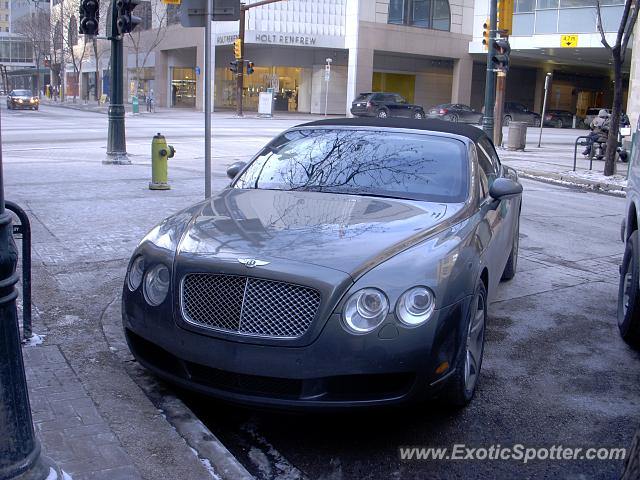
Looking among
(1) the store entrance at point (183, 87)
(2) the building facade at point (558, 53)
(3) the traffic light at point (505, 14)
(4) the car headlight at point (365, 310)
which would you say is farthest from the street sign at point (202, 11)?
(1) the store entrance at point (183, 87)

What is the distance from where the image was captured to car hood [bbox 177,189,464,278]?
4.05 m

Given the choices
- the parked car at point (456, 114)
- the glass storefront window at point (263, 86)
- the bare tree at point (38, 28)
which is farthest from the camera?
the bare tree at point (38, 28)

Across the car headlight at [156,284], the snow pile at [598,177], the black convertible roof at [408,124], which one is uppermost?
the black convertible roof at [408,124]

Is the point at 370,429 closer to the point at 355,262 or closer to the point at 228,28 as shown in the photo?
the point at 355,262

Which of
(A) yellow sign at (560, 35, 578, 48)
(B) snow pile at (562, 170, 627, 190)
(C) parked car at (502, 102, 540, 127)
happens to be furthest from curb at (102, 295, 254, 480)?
(C) parked car at (502, 102, 540, 127)

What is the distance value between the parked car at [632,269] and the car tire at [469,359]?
135cm

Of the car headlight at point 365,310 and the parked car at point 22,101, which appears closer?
the car headlight at point 365,310

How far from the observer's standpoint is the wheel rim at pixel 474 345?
4383mm

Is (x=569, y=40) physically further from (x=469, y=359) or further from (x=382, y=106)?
(x=469, y=359)

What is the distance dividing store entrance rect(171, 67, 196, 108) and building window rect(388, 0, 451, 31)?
20.1 metres

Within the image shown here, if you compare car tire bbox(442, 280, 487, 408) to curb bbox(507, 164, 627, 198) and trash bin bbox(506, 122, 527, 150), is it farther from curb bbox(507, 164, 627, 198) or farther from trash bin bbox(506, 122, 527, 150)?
trash bin bbox(506, 122, 527, 150)

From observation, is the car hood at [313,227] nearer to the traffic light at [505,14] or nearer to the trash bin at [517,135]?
the traffic light at [505,14]

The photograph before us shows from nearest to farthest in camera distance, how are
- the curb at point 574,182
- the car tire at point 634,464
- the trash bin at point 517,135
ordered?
the car tire at point 634,464 < the curb at point 574,182 < the trash bin at point 517,135

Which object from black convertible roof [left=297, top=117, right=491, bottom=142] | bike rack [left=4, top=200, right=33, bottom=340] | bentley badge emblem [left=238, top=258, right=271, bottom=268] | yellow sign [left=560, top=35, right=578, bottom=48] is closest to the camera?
bentley badge emblem [left=238, top=258, right=271, bottom=268]
